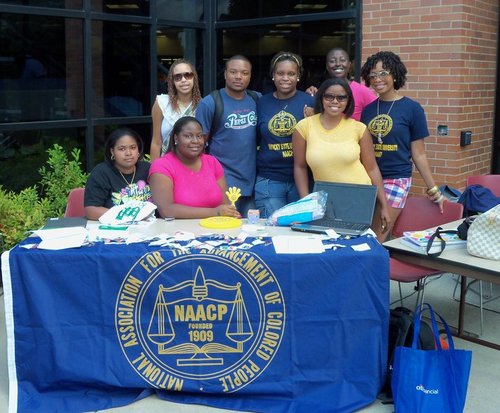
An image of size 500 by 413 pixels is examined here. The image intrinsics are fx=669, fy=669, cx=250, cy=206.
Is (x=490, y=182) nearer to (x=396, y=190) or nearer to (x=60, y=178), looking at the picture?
(x=396, y=190)

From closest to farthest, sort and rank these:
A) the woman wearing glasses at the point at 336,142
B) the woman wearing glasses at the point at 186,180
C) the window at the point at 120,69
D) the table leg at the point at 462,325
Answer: the woman wearing glasses at the point at 186,180 < the woman wearing glasses at the point at 336,142 < the table leg at the point at 462,325 < the window at the point at 120,69

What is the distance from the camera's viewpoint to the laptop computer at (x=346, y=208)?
13.2 feet

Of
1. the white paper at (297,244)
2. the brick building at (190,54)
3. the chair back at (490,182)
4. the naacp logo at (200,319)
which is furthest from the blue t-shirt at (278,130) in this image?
the brick building at (190,54)

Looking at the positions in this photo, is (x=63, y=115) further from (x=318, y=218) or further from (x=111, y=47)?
(x=318, y=218)

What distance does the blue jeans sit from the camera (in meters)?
4.86

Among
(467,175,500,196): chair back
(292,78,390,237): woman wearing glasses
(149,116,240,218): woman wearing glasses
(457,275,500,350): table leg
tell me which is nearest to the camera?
(149,116,240,218): woman wearing glasses

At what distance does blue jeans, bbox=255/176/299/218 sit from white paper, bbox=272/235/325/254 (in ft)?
3.32

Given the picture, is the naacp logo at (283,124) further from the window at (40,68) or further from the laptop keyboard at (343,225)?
the window at (40,68)

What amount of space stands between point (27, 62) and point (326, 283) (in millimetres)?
4785

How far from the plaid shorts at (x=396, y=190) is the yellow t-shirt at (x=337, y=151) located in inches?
13.3

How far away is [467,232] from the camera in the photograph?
4.08 m

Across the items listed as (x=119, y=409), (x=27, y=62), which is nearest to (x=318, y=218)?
(x=119, y=409)

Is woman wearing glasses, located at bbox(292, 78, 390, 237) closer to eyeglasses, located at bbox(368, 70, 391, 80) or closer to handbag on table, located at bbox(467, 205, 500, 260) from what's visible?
eyeglasses, located at bbox(368, 70, 391, 80)

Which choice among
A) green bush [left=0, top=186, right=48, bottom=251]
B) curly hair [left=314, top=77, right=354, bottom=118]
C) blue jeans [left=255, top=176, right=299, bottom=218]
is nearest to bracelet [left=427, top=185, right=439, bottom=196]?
curly hair [left=314, top=77, right=354, bottom=118]
